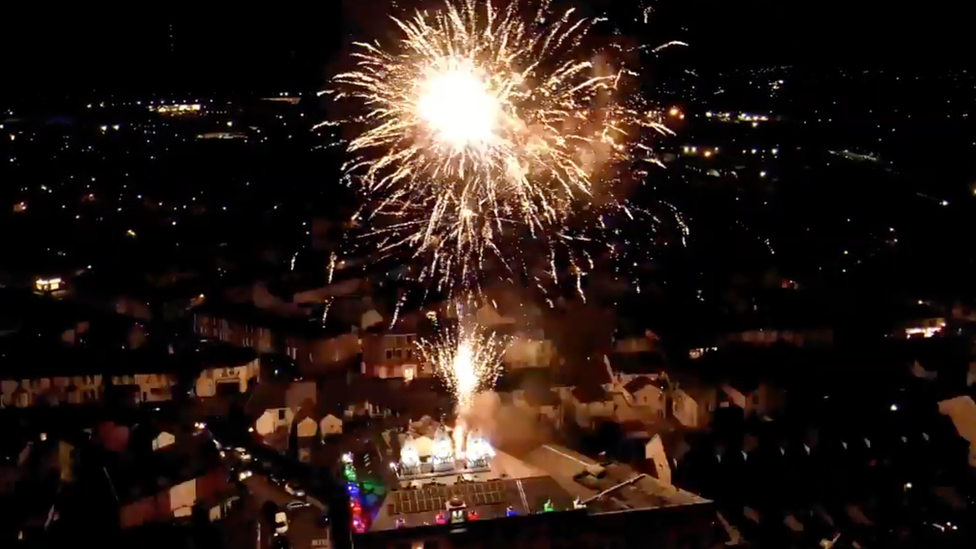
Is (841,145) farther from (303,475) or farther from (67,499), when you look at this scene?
(67,499)

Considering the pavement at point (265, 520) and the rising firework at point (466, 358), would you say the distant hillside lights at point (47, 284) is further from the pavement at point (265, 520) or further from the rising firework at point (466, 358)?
the rising firework at point (466, 358)

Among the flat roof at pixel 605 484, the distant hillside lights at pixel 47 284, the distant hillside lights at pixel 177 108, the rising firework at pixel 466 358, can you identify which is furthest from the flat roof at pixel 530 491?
the distant hillside lights at pixel 177 108

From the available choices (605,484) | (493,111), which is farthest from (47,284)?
(605,484)

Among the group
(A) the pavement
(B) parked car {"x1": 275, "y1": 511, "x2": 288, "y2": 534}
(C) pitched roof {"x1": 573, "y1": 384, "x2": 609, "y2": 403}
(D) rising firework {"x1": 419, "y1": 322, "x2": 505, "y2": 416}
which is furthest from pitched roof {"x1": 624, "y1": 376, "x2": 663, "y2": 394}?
(B) parked car {"x1": 275, "y1": 511, "x2": 288, "y2": 534}

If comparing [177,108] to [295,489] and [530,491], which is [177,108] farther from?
[530,491]

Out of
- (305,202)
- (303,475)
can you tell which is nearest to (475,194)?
(305,202)
